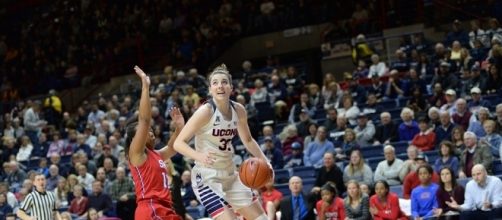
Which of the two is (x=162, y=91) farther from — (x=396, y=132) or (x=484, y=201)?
(x=484, y=201)

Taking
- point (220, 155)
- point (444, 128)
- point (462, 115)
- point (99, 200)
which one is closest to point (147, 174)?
point (220, 155)

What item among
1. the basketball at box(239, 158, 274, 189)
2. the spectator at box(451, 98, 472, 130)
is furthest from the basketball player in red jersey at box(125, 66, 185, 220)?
the spectator at box(451, 98, 472, 130)

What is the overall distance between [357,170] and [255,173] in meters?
6.27

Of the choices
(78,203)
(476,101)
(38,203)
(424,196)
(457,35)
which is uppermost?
(457,35)

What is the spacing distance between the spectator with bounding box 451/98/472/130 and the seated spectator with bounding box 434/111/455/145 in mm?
279

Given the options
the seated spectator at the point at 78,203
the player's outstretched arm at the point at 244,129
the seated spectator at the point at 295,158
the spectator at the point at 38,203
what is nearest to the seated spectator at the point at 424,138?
the seated spectator at the point at 295,158

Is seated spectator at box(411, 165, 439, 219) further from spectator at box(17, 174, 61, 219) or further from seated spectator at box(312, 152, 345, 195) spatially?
spectator at box(17, 174, 61, 219)

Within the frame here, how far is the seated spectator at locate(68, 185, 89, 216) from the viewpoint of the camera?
16.0 meters

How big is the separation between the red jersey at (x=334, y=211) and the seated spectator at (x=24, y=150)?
935 centimetres

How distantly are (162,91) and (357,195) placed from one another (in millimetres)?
9065

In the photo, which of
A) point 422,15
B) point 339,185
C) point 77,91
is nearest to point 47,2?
point 77,91

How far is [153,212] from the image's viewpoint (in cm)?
780

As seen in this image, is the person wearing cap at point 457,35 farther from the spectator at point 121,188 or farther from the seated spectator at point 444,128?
the spectator at point 121,188

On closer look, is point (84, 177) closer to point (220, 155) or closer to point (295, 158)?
point (295, 158)
